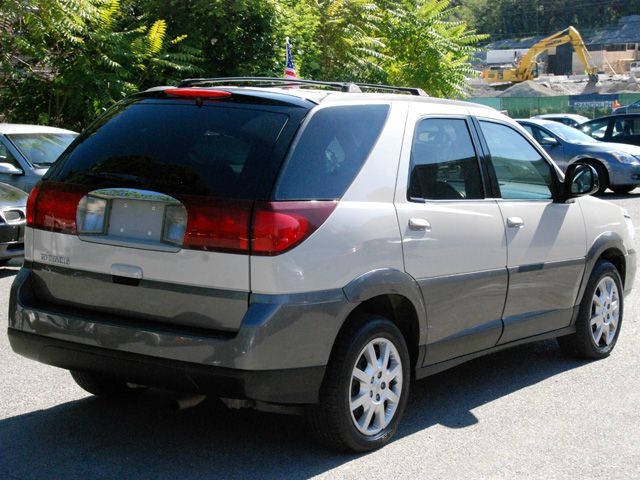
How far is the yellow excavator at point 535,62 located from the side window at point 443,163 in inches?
2435

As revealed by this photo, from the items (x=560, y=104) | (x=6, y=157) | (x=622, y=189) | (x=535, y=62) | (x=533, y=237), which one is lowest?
(x=560, y=104)

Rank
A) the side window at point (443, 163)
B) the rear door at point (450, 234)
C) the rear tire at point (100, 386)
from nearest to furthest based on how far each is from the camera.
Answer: the rear door at point (450, 234) < the side window at point (443, 163) < the rear tire at point (100, 386)

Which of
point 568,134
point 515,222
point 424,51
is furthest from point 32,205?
point 424,51

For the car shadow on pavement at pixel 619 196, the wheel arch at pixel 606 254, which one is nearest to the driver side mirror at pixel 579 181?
the wheel arch at pixel 606 254

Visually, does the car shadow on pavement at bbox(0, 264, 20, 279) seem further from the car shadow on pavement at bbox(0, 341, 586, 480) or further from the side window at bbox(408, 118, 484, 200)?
the side window at bbox(408, 118, 484, 200)

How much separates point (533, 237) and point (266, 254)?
7.65 feet

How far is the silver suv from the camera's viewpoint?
4379mm

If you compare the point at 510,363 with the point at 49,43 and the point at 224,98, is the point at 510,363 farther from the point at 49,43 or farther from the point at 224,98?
the point at 49,43

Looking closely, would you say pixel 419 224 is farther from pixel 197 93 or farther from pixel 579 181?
pixel 579 181

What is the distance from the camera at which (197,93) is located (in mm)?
4898

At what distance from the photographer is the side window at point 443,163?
526 cm

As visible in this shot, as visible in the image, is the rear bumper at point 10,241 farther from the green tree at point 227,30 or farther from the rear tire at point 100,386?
the green tree at point 227,30

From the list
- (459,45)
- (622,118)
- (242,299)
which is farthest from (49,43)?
(242,299)

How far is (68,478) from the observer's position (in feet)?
14.6
